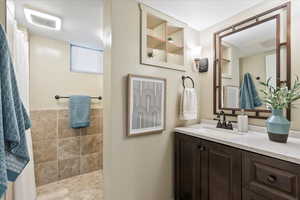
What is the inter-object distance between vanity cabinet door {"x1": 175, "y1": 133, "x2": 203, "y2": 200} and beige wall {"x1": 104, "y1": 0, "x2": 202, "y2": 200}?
142 mm

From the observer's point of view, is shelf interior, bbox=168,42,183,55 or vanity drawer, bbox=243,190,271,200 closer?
vanity drawer, bbox=243,190,271,200

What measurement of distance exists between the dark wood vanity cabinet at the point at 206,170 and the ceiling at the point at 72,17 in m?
1.74

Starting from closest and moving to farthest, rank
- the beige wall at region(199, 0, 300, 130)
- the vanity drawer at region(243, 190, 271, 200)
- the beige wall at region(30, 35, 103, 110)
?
the vanity drawer at region(243, 190, 271, 200) → the beige wall at region(199, 0, 300, 130) → the beige wall at region(30, 35, 103, 110)

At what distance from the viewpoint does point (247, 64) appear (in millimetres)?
1571

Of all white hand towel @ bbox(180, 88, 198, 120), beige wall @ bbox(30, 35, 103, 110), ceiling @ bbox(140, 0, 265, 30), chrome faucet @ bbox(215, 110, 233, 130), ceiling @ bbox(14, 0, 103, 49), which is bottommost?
chrome faucet @ bbox(215, 110, 233, 130)

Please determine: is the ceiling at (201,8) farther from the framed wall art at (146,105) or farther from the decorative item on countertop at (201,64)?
the framed wall art at (146,105)

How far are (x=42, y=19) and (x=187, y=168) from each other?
2413 millimetres

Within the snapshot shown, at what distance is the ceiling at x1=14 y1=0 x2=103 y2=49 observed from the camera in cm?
138

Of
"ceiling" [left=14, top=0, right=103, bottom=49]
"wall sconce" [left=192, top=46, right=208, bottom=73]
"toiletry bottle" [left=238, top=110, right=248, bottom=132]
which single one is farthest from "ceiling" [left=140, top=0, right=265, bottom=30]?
"toiletry bottle" [left=238, top=110, right=248, bottom=132]

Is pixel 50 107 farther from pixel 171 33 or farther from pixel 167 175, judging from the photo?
pixel 171 33

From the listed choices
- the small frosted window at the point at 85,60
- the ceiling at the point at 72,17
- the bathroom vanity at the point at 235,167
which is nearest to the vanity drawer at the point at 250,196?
the bathroom vanity at the point at 235,167

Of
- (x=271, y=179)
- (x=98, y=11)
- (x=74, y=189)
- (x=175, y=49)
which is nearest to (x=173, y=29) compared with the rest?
(x=175, y=49)

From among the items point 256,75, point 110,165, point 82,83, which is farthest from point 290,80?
point 82,83

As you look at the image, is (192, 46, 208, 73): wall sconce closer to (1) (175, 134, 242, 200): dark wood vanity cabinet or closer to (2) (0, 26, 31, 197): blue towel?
(1) (175, 134, 242, 200): dark wood vanity cabinet
